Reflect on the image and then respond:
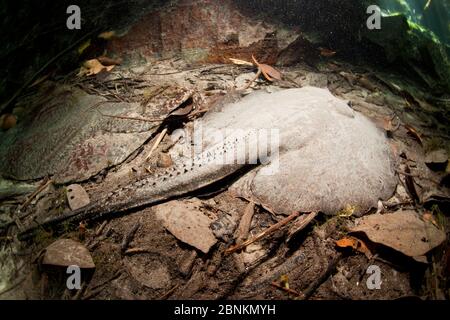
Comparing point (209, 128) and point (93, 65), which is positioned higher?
point (93, 65)

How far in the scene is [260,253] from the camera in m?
2.86

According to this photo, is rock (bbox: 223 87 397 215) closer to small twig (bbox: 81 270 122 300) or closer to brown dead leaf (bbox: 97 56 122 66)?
small twig (bbox: 81 270 122 300)

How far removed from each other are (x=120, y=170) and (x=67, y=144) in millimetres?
757

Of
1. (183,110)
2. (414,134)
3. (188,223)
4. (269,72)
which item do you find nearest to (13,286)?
(188,223)

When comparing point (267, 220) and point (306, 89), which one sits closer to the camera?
point (267, 220)

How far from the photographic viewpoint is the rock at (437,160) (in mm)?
3789

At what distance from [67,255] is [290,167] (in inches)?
94.3

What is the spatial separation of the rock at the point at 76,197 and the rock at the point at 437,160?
4.39 m

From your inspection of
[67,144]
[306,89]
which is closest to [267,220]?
[306,89]

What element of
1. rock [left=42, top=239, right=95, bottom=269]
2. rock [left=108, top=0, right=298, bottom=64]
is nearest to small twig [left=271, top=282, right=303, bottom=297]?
rock [left=42, top=239, right=95, bottom=269]

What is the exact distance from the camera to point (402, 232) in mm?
2852

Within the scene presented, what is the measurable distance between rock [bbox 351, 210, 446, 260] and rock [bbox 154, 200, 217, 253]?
1.51m

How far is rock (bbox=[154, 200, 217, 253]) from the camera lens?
2.78 m
